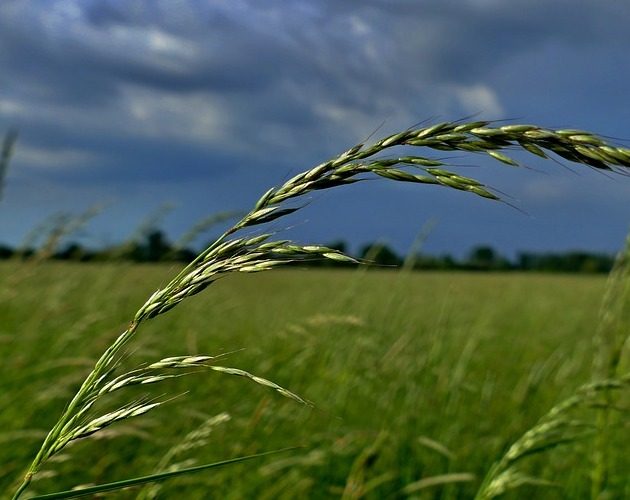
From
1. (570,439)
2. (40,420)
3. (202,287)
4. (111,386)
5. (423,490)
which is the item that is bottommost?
(423,490)

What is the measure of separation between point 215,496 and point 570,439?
3.90 feet

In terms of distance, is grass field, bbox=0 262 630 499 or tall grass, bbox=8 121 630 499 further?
grass field, bbox=0 262 630 499

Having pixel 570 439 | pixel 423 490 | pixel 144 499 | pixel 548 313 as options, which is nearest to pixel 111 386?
pixel 144 499

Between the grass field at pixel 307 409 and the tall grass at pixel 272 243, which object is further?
the grass field at pixel 307 409

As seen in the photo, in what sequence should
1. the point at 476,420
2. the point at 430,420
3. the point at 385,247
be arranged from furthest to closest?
the point at 385,247
the point at 476,420
the point at 430,420

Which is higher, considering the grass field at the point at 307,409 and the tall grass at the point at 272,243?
the tall grass at the point at 272,243

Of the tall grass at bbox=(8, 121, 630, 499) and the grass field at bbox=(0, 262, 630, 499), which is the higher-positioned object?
the tall grass at bbox=(8, 121, 630, 499)

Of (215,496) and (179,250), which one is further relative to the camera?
(179,250)

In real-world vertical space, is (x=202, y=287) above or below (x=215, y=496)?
above

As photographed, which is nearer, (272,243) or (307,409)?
(272,243)

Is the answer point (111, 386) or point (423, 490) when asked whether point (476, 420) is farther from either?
point (111, 386)

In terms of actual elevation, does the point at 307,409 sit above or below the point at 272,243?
below

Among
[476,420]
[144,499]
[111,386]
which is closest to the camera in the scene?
[111,386]

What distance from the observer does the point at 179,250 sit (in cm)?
447
